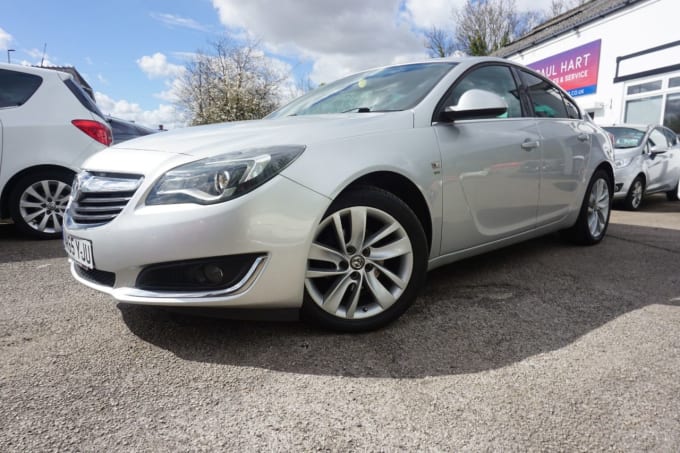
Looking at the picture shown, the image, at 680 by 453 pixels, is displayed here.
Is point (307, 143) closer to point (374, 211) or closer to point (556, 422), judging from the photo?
point (374, 211)

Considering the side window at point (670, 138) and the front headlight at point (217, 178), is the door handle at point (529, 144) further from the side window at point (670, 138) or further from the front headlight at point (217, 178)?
the side window at point (670, 138)

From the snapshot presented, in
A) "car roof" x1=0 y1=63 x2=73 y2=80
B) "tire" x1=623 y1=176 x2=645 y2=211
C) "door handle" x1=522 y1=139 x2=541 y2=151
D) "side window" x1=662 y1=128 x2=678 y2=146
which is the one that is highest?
"car roof" x1=0 y1=63 x2=73 y2=80

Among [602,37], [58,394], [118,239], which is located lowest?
[58,394]

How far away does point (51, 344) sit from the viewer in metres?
2.09

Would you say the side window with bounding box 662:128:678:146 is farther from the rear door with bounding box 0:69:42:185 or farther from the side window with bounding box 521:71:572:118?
the rear door with bounding box 0:69:42:185

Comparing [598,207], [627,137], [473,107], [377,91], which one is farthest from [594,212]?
[627,137]

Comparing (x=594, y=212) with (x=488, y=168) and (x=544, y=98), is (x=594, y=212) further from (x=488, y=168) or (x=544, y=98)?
(x=488, y=168)

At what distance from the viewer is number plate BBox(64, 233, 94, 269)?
78.4 inches

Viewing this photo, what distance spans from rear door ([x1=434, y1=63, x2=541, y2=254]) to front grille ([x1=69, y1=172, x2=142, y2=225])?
60.3 inches

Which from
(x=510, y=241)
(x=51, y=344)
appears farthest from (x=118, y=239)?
(x=510, y=241)

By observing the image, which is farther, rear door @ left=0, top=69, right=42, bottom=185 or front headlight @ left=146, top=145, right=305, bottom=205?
rear door @ left=0, top=69, right=42, bottom=185

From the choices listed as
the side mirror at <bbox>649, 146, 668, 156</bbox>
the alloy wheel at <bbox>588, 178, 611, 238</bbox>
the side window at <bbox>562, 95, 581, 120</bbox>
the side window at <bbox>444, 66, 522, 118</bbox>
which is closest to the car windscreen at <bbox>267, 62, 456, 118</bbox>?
the side window at <bbox>444, 66, 522, 118</bbox>

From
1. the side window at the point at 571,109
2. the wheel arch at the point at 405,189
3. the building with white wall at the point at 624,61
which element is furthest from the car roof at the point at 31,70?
the building with white wall at the point at 624,61

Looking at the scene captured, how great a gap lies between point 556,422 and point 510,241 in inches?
66.5
